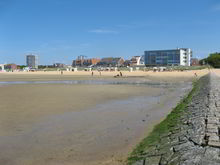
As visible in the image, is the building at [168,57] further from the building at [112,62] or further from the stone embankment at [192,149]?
the stone embankment at [192,149]

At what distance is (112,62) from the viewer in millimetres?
165000

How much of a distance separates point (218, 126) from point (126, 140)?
2475 mm

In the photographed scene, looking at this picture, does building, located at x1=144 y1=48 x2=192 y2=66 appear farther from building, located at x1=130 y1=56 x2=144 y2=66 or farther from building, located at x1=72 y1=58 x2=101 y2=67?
building, located at x1=72 y1=58 x2=101 y2=67

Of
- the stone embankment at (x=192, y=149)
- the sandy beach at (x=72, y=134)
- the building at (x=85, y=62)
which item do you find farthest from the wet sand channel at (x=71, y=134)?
the building at (x=85, y=62)

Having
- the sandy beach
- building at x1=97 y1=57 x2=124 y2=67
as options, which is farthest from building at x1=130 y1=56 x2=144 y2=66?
the sandy beach

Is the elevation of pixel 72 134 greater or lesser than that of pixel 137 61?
lesser

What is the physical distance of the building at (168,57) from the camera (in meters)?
136

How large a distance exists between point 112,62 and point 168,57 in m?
41.6

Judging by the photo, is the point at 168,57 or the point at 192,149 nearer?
the point at 192,149

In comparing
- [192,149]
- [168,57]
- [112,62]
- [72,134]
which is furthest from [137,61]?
[192,149]

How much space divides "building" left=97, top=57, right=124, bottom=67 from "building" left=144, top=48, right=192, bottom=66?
75.4 ft

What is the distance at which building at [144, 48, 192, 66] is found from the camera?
447ft

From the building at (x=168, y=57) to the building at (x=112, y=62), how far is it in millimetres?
22971

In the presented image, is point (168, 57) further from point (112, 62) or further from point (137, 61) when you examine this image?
point (112, 62)
